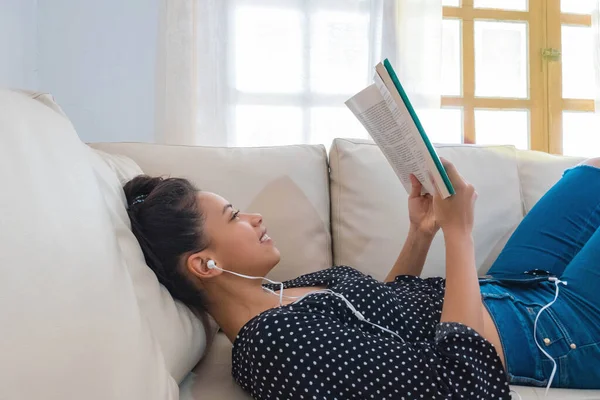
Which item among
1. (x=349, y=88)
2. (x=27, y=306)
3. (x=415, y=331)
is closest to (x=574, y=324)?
(x=415, y=331)

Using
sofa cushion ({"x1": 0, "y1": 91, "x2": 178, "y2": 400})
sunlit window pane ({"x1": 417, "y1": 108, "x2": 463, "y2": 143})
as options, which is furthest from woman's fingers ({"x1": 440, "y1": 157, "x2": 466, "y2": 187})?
sunlit window pane ({"x1": 417, "y1": 108, "x2": 463, "y2": 143})

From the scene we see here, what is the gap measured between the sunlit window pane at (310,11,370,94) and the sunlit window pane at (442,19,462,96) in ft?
1.62

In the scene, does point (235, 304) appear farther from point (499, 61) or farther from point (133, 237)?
point (499, 61)

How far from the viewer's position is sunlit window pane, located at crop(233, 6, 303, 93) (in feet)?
7.16

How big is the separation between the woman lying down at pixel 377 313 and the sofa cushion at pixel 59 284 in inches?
7.9

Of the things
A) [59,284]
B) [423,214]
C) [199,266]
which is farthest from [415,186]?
[59,284]

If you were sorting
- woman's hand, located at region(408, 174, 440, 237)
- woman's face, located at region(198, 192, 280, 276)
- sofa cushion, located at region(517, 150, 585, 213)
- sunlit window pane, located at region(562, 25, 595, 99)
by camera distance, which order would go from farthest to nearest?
1. sunlit window pane, located at region(562, 25, 595, 99)
2. sofa cushion, located at region(517, 150, 585, 213)
3. woman's hand, located at region(408, 174, 440, 237)
4. woman's face, located at region(198, 192, 280, 276)

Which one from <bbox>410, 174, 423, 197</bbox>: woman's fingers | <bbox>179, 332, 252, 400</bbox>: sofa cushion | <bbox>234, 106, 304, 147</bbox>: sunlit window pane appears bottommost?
<bbox>179, 332, 252, 400</bbox>: sofa cushion

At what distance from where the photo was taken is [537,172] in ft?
5.34

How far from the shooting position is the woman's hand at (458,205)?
0.99 metres

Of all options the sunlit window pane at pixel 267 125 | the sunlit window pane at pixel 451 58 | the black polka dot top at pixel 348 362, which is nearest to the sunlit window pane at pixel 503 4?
the sunlit window pane at pixel 451 58

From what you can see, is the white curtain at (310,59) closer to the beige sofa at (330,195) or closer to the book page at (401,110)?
the beige sofa at (330,195)

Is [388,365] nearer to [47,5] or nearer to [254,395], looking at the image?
[254,395]

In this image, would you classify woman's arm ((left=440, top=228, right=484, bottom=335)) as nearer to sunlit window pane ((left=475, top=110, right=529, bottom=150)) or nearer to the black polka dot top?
the black polka dot top
